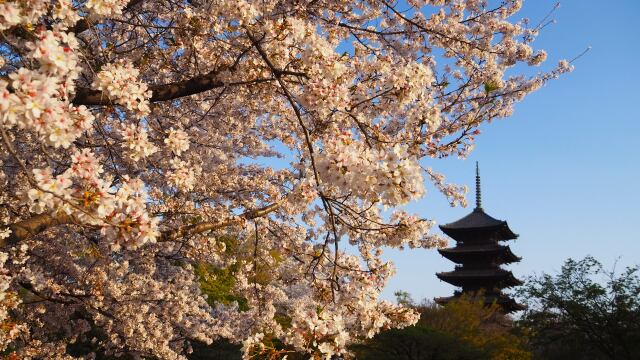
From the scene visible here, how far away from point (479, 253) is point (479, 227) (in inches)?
71.9

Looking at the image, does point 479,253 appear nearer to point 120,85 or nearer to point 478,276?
point 478,276

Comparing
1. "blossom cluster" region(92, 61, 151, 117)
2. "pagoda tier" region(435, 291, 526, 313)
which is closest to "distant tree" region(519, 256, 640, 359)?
"pagoda tier" region(435, 291, 526, 313)

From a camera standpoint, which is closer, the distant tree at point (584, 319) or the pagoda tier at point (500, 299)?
the distant tree at point (584, 319)

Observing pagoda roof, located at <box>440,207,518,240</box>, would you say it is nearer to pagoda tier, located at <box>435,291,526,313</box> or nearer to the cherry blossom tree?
pagoda tier, located at <box>435,291,526,313</box>

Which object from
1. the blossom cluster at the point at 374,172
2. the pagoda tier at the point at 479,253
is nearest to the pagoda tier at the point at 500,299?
the pagoda tier at the point at 479,253

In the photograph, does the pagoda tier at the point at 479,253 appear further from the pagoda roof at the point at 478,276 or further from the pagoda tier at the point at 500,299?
the pagoda tier at the point at 500,299

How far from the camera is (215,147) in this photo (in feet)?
40.1

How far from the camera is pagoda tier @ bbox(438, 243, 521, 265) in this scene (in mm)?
38031

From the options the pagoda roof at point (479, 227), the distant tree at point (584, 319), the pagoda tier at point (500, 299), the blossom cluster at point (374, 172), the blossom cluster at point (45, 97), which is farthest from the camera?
the pagoda roof at point (479, 227)

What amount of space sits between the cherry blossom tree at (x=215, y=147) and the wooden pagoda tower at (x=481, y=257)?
27.2 metres

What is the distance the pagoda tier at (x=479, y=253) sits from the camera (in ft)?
125

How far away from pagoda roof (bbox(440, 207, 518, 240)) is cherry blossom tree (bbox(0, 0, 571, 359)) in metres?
27.2

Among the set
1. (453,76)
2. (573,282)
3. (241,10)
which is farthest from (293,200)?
(573,282)

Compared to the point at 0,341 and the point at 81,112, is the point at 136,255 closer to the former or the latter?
the point at 0,341
